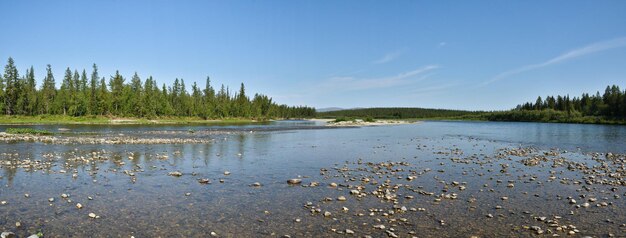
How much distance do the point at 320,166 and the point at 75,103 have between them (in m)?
139

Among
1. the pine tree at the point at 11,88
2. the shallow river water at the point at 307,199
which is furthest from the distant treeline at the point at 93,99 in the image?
the shallow river water at the point at 307,199

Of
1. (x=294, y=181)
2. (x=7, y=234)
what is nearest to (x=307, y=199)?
(x=294, y=181)

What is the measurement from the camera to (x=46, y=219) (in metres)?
11.7

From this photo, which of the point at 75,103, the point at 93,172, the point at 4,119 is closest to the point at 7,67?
the point at 75,103

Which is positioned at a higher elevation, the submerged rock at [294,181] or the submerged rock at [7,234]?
the submerged rock at [7,234]

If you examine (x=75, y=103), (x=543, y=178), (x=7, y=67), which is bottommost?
(x=543, y=178)

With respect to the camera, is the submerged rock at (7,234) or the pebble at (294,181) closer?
the submerged rock at (7,234)

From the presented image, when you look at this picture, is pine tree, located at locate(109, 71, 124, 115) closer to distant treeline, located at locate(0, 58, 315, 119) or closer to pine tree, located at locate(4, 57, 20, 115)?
distant treeline, located at locate(0, 58, 315, 119)

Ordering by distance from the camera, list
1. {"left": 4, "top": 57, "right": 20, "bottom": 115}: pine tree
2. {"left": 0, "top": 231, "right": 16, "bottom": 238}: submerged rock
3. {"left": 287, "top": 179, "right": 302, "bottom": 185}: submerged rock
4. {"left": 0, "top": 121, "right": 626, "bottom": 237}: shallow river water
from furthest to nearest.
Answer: {"left": 4, "top": 57, "right": 20, "bottom": 115}: pine tree
{"left": 287, "top": 179, "right": 302, "bottom": 185}: submerged rock
{"left": 0, "top": 121, "right": 626, "bottom": 237}: shallow river water
{"left": 0, "top": 231, "right": 16, "bottom": 238}: submerged rock

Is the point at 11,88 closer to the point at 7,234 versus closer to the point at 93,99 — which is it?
the point at 93,99

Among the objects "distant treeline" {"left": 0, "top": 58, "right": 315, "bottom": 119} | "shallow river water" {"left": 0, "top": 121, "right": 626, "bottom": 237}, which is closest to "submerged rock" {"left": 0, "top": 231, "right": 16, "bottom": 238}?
"shallow river water" {"left": 0, "top": 121, "right": 626, "bottom": 237}

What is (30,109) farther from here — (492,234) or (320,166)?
→ (492,234)

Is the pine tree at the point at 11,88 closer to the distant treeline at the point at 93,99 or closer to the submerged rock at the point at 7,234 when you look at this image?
the distant treeline at the point at 93,99

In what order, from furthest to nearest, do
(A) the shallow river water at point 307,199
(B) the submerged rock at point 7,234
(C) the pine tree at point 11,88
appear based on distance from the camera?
(C) the pine tree at point 11,88, (A) the shallow river water at point 307,199, (B) the submerged rock at point 7,234
